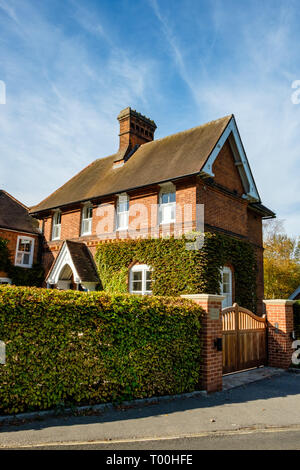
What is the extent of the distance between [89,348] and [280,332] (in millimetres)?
7336

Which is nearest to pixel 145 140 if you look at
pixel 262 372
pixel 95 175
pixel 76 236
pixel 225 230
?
pixel 95 175

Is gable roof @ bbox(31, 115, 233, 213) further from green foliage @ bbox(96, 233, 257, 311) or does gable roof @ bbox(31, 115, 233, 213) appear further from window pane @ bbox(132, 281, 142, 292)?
window pane @ bbox(132, 281, 142, 292)

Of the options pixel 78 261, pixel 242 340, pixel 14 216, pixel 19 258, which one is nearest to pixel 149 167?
pixel 78 261

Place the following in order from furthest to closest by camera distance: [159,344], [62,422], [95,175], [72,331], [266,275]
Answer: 1. [266,275]
2. [95,175]
3. [159,344]
4. [72,331]
5. [62,422]

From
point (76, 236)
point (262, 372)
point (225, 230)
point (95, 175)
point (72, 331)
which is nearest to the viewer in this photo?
point (72, 331)

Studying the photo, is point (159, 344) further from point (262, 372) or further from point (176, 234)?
point (176, 234)

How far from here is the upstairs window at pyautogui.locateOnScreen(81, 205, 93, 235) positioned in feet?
60.6

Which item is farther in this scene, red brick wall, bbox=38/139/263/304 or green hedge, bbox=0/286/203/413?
red brick wall, bbox=38/139/263/304

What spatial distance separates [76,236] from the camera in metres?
18.6

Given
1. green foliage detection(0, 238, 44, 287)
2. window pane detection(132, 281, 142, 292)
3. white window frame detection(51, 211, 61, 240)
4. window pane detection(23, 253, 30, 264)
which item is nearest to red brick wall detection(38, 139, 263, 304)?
white window frame detection(51, 211, 61, 240)

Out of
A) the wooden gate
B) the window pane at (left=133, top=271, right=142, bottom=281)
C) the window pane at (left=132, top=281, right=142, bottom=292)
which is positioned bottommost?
the wooden gate

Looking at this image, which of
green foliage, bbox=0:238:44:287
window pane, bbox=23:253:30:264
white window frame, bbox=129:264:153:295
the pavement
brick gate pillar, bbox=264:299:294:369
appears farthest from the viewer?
window pane, bbox=23:253:30:264

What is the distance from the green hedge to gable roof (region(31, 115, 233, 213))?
8045 millimetres
